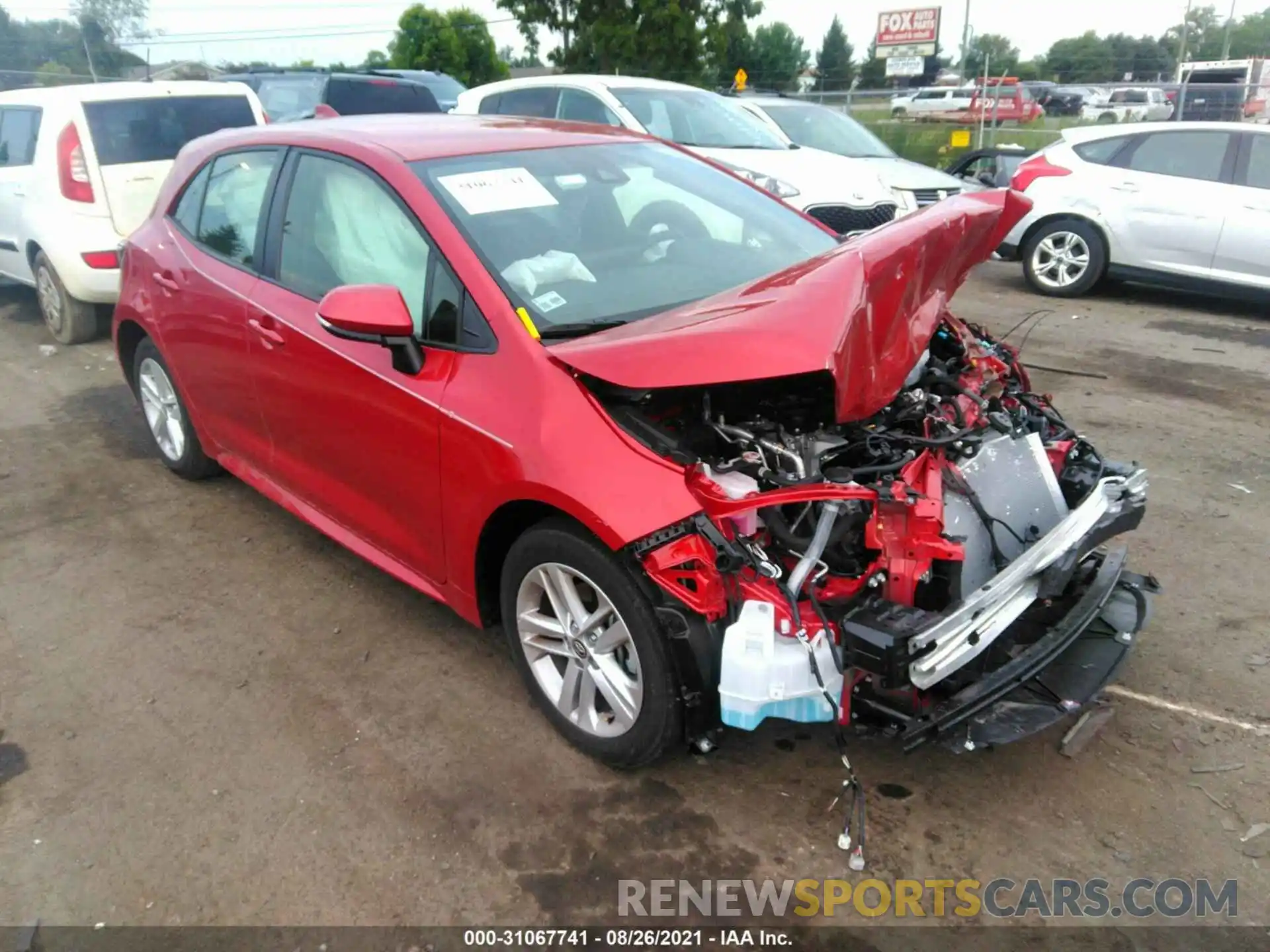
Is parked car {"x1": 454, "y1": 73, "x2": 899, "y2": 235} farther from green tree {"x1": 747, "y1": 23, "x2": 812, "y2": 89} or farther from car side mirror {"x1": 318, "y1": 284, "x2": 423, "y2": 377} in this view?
green tree {"x1": 747, "y1": 23, "x2": 812, "y2": 89}

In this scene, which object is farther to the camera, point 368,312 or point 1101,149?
point 1101,149

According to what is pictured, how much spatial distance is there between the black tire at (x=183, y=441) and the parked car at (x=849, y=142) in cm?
648

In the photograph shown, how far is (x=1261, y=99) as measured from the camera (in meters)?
17.0

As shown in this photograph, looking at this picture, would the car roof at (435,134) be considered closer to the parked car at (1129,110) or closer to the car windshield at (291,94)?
the car windshield at (291,94)

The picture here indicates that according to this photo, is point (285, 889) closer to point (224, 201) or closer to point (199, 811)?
point (199, 811)

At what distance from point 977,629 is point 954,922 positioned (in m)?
0.73

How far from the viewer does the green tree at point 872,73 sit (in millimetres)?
63816

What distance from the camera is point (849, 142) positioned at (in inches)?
408

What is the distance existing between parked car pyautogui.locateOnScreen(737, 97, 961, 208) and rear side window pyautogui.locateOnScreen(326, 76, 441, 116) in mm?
4336

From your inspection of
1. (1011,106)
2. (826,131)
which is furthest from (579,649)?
(1011,106)

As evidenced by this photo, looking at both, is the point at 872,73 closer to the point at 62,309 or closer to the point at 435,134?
the point at 62,309

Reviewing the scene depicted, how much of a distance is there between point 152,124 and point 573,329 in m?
6.26

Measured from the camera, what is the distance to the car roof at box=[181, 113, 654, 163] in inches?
135

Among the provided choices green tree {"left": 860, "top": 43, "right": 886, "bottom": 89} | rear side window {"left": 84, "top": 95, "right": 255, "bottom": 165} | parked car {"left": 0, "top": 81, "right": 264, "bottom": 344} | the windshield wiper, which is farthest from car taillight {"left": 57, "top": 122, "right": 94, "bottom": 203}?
green tree {"left": 860, "top": 43, "right": 886, "bottom": 89}
